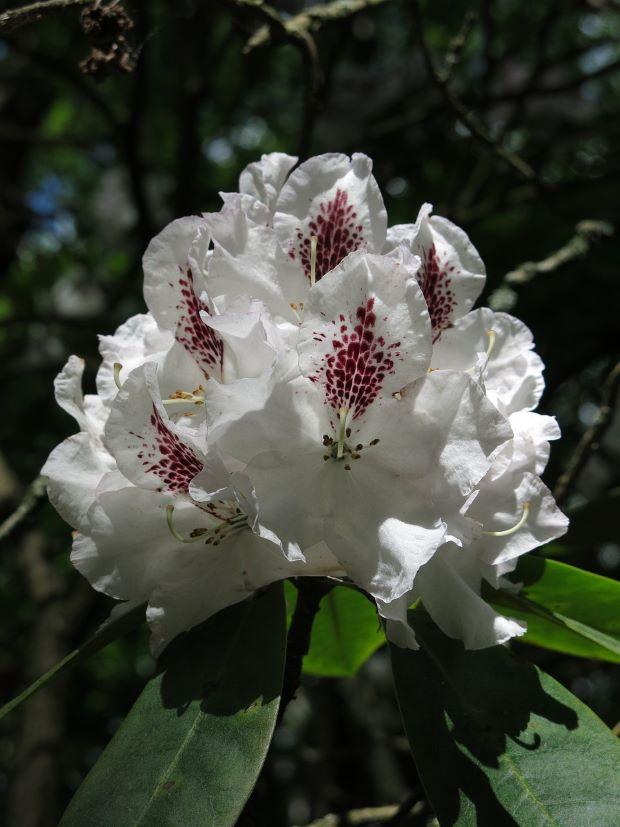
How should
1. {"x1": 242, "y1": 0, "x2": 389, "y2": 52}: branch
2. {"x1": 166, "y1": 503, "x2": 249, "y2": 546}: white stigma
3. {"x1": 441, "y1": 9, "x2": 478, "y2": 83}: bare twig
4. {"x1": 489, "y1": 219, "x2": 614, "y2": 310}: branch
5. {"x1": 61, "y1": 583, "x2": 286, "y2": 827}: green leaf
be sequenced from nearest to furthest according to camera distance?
1. {"x1": 61, "y1": 583, "x2": 286, "y2": 827}: green leaf
2. {"x1": 166, "y1": 503, "x2": 249, "y2": 546}: white stigma
3. {"x1": 242, "y1": 0, "x2": 389, "y2": 52}: branch
4. {"x1": 489, "y1": 219, "x2": 614, "y2": 310}: branch
5. {"x1": 441, "y1": 9, "x2": 478, "y2": 83}: bare twig

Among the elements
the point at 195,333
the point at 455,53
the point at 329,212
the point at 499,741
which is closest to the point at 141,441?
the point at 195,333

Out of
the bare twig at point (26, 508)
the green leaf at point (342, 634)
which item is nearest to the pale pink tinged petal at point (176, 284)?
the green leaf at point (342, 634)

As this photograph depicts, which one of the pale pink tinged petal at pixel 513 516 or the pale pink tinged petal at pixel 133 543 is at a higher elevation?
the pale pink tinged petal at pixel 133 543

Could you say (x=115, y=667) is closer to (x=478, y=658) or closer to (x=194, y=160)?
(x=194, y=160)

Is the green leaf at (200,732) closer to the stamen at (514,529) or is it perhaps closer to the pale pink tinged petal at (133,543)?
the pale pink tinged petal at (133,543)

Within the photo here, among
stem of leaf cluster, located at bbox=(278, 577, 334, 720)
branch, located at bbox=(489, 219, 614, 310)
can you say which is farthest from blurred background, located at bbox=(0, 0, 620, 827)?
stem of leaf cluster, located at bbox=(278, 577, 334, 720)

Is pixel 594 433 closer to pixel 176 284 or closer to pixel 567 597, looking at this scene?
pixel 567 597

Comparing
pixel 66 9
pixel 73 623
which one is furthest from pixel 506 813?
pixel 73 623

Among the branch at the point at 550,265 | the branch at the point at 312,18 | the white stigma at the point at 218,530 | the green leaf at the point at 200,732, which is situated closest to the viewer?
the green leaf at the point at 200,732

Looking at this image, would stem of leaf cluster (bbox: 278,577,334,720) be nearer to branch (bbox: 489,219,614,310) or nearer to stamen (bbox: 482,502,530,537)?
stamen (bbox: 482,502,530,537)
